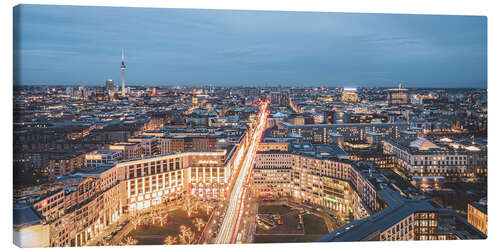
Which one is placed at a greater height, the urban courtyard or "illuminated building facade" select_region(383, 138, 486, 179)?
"illuminated building facade" select_region(383, 138, 486, 179)

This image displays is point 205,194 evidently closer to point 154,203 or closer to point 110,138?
point 154,203

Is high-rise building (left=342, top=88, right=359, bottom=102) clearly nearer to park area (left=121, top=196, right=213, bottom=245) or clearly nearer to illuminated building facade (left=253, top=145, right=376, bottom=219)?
illuminated building facade (left=253, top=145, right=376, bottom=219)

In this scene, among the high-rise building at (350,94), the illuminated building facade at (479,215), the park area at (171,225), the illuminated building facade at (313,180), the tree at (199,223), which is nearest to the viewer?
the illuminated building facade at (479,215)

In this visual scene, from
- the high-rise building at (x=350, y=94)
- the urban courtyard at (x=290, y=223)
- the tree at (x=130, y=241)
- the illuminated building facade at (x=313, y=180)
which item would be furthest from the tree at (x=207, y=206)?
the high-rise building at (x=350, y=94)

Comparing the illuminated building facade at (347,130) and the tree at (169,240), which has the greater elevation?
the illuminated building facade at (347,130)

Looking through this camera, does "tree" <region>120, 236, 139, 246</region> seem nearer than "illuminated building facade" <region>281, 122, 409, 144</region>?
Yes

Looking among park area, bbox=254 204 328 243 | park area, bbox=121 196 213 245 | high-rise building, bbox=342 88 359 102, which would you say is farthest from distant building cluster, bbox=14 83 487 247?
high-rise building, bbox=342 88 359 102

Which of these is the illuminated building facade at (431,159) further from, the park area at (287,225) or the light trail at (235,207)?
the light trail at (235,207)

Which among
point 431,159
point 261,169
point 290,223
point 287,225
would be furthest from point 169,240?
point 431,159
